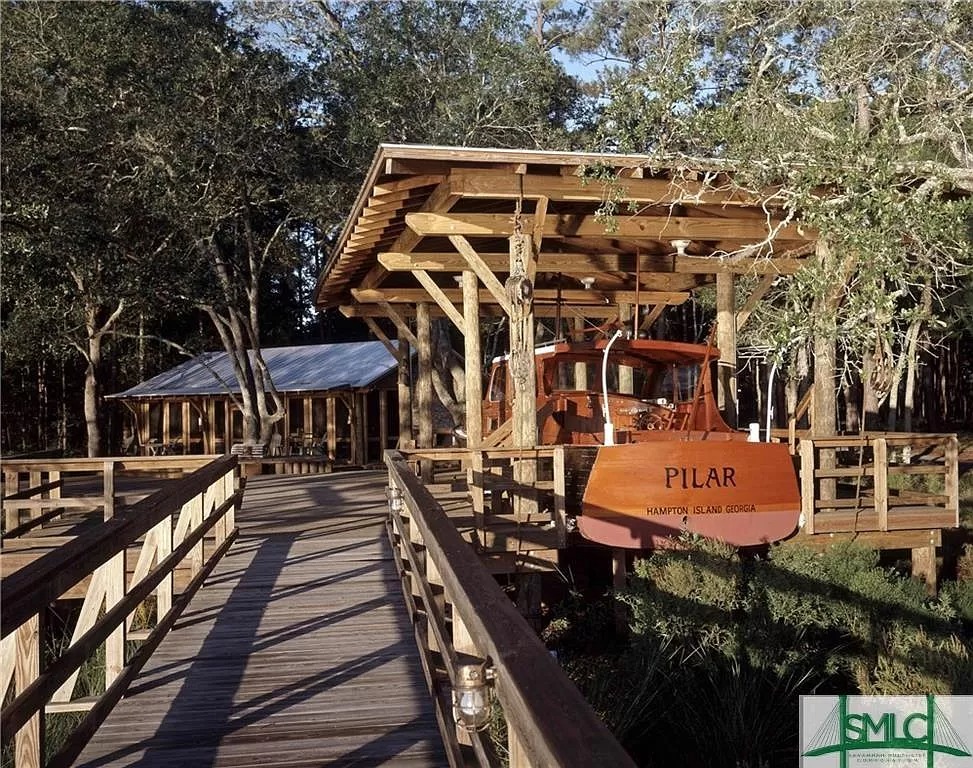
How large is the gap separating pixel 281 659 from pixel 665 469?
4310mm

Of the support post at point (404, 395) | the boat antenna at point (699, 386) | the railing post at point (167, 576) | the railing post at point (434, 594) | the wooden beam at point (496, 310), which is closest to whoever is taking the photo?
the railing post at point (434, 594)

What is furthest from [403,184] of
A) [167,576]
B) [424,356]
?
[424,356]

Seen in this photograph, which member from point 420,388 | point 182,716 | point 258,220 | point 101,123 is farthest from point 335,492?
point 258,220

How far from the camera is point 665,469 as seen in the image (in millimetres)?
8891

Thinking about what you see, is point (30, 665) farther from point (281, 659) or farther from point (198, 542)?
point (198, 542)

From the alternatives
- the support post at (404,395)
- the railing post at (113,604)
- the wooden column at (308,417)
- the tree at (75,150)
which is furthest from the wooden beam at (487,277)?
the wooden column at (308,417)

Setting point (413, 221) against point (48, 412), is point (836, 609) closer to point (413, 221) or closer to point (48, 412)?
point (413, 221)

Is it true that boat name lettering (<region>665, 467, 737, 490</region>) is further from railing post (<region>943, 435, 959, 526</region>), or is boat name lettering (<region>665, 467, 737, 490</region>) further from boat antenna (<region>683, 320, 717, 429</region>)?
railing post (<region>943, 435, 959, 526</region>)

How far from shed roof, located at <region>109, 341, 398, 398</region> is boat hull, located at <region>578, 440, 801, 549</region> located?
14.6m

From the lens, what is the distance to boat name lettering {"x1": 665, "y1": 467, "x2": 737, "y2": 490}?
8961mm

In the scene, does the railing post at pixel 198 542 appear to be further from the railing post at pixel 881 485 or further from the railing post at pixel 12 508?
the railing post at pixel 881 485

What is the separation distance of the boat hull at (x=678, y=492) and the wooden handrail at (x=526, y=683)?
5280 millimetres

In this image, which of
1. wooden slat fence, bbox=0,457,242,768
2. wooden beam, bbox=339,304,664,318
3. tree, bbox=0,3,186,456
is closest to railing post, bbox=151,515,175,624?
wooden slat fence, bbox=0,457,242,768

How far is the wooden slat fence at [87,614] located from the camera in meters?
3.21
